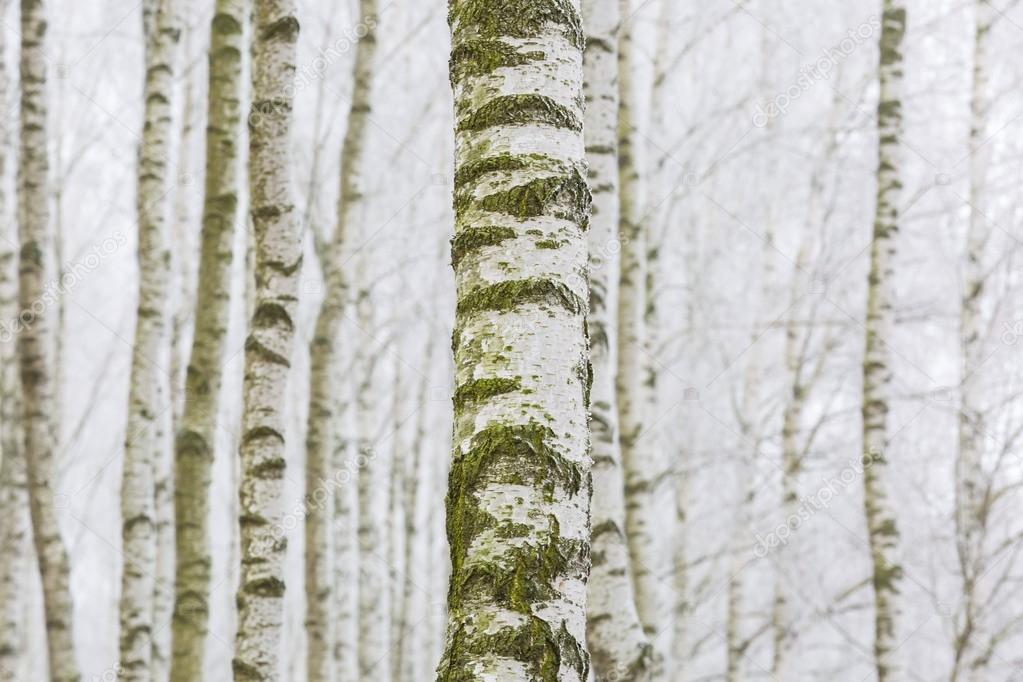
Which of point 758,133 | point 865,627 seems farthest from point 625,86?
point 865,627

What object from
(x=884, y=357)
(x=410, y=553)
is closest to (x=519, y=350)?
(x=884, y=357)

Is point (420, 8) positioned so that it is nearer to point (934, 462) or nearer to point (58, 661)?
point (934, 462)

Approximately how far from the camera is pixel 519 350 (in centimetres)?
170

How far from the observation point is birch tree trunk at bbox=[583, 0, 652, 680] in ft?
12.4

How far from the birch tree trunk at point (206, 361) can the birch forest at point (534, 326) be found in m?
0.02

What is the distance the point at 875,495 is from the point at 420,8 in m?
9.08

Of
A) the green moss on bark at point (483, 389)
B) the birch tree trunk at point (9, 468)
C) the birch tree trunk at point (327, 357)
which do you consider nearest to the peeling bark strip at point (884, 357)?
the birch tree trunk at point (327, 357)

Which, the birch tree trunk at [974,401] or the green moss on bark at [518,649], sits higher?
the birch tree trunk at [974,401]

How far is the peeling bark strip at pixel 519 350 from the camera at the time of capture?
1.57m

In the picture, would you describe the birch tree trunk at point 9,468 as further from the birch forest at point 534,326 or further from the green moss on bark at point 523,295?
the green moss on bark at point 523,295

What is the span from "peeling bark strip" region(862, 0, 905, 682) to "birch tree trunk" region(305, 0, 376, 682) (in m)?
3.24

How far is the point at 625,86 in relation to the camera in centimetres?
621

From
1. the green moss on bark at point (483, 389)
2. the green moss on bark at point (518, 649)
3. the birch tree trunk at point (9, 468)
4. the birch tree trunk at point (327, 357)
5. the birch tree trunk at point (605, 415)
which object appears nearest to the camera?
the green moss on bark at point (518, 649)

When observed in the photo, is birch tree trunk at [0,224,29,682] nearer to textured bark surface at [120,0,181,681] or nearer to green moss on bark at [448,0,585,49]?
textured bark surface at [120,0,181,681]
